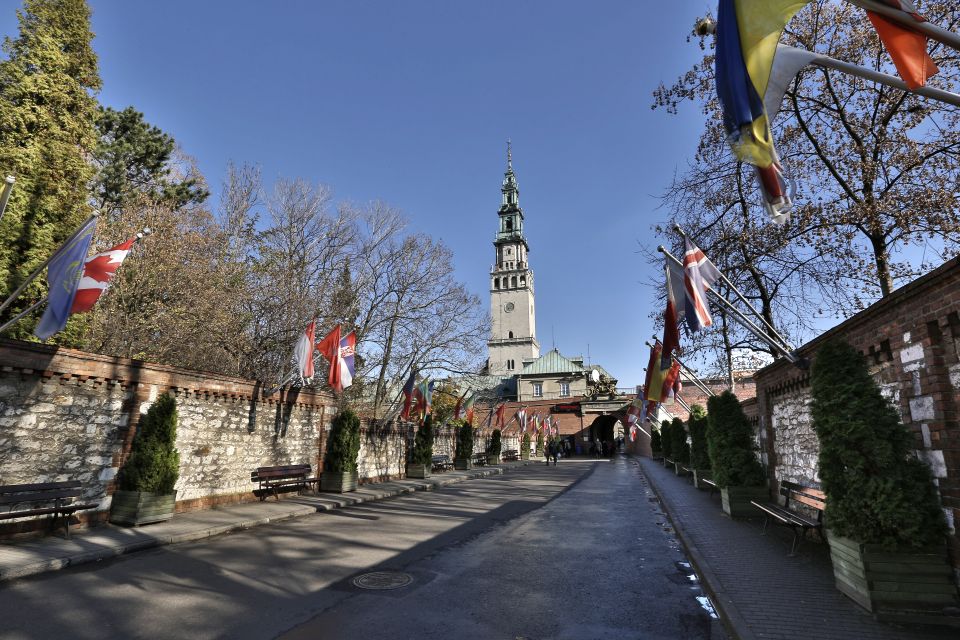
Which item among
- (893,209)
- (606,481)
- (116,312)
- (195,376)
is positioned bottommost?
(606,481)

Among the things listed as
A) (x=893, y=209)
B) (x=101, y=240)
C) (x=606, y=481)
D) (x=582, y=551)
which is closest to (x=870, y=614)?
(x=582, y=551)

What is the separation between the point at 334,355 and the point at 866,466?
41.7ft

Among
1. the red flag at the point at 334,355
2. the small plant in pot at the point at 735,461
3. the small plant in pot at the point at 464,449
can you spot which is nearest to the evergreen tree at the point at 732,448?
the small plant in pot at the point at 735,461

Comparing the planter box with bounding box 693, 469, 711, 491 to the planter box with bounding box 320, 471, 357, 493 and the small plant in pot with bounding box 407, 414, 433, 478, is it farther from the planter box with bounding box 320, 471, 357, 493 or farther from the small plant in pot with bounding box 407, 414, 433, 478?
the planter box with bounding box 320, 471, 357, 493

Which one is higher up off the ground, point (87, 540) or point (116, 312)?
point (116, 312)

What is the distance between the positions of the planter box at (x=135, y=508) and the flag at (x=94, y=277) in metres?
4.16

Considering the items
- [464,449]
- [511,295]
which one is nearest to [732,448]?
[464,449]

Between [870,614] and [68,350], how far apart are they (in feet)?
43.6

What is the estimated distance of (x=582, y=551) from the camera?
9.23 m

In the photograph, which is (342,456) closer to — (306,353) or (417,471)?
(306,353)

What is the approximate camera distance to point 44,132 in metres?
14.1

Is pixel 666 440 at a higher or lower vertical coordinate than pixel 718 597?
higher

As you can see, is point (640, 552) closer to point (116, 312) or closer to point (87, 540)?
point (87, 540)

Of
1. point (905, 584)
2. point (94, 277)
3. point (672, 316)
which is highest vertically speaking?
point (672, 316)
